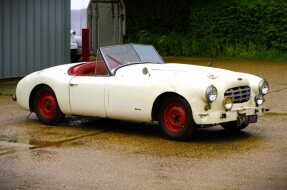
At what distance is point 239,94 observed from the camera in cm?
957

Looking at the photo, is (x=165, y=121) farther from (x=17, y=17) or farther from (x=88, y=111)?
(x=17, y=17)

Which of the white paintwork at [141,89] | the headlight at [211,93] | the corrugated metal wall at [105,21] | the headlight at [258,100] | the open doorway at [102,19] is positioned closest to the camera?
the headlight at [211,93]

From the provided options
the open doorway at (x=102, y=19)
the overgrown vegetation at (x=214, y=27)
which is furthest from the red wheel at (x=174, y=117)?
the open doorway at (x=102, y=19)

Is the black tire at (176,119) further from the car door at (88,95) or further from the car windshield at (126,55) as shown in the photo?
the car windshield at (126,55)

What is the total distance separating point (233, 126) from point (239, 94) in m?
0.69

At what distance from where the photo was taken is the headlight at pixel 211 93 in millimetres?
9141

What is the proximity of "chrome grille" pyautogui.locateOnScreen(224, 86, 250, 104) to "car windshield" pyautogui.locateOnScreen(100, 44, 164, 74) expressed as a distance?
1.69m

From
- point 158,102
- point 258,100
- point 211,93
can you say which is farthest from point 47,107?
point 258,100

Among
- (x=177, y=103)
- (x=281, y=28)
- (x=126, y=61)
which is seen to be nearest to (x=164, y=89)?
(x=177, y=103)

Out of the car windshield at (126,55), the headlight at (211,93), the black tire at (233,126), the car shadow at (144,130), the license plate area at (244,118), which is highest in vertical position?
the car windshield at (126,55)

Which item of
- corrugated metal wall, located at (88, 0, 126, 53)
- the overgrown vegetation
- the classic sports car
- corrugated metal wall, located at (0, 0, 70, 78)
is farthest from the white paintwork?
corrugated metal wall, located at (88, 0, 126, 53)

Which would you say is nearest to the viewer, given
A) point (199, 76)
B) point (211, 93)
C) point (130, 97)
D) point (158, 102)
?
point (211, 93)

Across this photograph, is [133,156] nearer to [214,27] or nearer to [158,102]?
[158,102]

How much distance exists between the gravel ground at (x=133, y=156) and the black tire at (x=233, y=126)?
0.12m
